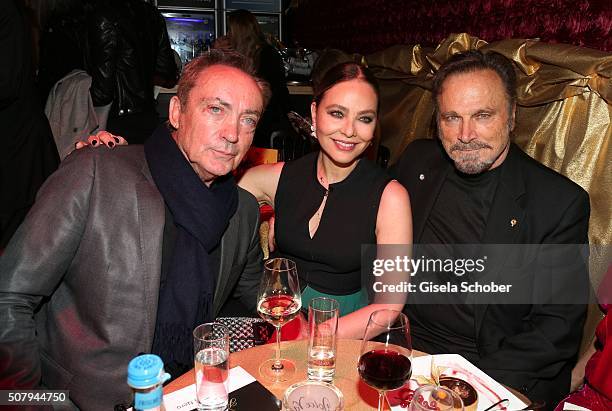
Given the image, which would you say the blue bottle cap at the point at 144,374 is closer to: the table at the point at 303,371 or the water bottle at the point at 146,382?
the water bottle at the point at 146,382

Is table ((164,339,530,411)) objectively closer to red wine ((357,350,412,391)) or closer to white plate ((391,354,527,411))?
white plate ((391,354,527,411))

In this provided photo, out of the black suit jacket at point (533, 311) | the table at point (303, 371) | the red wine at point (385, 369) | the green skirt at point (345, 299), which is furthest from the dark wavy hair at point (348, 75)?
the red wine at point (385, 369)

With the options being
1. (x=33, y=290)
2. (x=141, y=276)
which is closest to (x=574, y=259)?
(x=141, y=276)

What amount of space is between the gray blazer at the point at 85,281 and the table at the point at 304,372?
0.30 metres

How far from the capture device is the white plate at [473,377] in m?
1.22

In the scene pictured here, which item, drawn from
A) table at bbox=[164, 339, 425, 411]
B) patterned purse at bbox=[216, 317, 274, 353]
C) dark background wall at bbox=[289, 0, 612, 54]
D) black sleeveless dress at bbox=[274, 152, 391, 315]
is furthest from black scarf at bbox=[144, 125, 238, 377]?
dark background wall at bbox=[289, 0, 612, 54]

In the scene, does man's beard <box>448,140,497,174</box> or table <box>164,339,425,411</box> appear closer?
table <box>164,339,425,411</box>

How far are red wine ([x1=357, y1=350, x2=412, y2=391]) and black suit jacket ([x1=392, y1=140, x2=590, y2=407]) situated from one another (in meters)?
0.82

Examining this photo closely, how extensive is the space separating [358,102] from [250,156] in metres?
0.99

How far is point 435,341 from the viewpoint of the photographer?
6.86 feet

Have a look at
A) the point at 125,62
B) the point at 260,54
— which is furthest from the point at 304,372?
the point at 260,54

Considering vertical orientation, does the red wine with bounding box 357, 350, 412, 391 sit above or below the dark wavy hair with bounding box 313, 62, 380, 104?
below

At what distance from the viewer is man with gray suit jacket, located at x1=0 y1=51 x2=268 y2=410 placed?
141 centimetres

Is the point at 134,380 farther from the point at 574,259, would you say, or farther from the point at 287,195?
the point at 574,259
